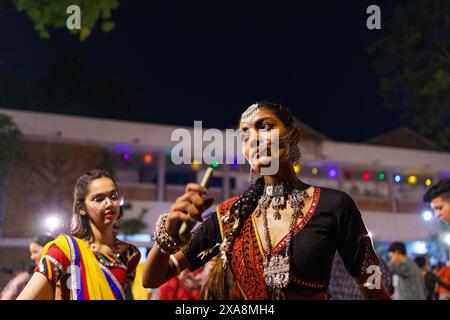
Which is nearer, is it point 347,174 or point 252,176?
point 252,176

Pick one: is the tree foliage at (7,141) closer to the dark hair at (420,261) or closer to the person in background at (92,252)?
the dark hair at (420,261)

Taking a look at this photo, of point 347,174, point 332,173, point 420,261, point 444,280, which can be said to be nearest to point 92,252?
point 444,280

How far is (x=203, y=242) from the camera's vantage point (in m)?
2.02

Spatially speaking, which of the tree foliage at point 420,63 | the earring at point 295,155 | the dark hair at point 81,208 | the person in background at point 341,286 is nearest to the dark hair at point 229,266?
the earring at point 295,155

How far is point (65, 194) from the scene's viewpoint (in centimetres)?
1714

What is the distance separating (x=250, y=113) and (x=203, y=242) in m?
0.59

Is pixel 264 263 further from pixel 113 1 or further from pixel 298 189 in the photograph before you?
pixel 113 1

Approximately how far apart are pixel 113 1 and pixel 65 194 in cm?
1209

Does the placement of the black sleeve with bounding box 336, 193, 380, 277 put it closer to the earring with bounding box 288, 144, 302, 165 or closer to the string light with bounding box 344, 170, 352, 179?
the earring with bounding box 288, 144, 302, 165

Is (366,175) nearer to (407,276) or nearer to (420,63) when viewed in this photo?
(407,276)

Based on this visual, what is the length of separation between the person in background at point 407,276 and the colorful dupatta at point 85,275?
616cm

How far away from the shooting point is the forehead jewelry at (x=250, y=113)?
191 centimetres

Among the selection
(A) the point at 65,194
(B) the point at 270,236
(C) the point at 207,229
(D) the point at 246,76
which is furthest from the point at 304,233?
(A) the point at 65,194

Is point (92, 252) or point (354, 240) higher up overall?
point (354, 240)
